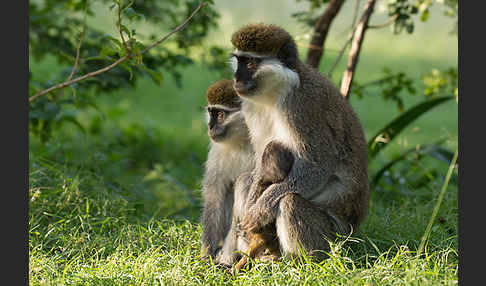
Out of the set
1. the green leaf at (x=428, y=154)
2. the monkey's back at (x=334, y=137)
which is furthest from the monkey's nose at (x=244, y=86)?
the green leaf at (x=428, y=154)

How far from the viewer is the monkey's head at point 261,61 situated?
3617mm

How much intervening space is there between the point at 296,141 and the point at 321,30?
83.5 inches

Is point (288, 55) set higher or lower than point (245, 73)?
higher

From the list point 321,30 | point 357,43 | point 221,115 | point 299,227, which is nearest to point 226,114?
point 221,115

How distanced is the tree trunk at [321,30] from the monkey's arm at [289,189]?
189 cm

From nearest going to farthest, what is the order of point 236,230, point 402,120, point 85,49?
point 236,230 → point 402,120 → point 85,49

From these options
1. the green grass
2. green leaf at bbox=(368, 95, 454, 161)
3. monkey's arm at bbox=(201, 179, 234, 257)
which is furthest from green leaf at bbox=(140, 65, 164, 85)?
green leaf at bbox=(368, 95, 454, 161)

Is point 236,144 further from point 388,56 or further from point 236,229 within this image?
point 388,56

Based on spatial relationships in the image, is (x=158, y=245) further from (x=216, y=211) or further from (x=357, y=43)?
(x=357, y=43)

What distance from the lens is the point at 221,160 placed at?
13.7 ft

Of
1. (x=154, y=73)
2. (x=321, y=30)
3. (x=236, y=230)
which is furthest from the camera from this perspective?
(x=321, y=30)

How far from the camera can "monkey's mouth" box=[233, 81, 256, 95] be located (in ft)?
11.8

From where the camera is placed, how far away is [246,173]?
13.2ft

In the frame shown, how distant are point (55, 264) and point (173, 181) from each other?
2.28m
